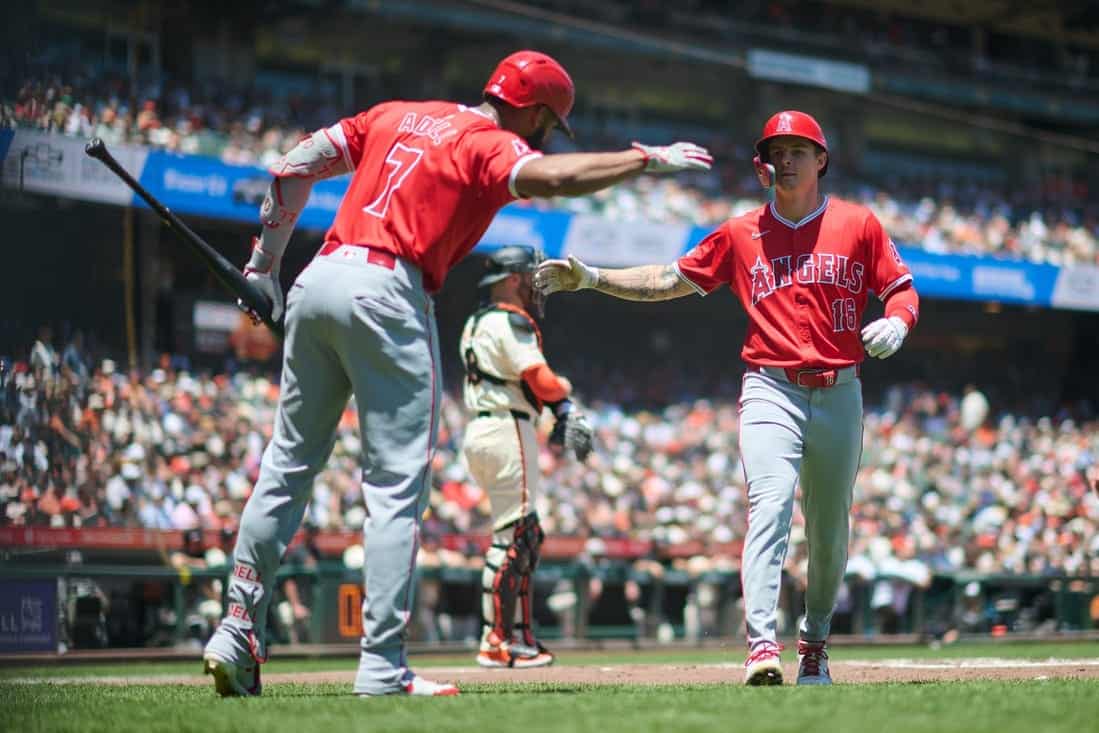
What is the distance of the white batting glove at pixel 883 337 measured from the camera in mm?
5237

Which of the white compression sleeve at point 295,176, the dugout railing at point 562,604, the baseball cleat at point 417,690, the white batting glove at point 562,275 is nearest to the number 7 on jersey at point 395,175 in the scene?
the white compression sleeve at point 295,176

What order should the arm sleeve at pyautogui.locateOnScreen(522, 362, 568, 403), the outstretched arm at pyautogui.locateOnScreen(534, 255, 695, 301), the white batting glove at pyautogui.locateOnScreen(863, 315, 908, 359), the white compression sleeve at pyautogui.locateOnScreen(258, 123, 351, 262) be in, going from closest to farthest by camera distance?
the white compression sleeve at pyautogui.locateOnScreen(258, 123, 351, 262), the white batting glove at pyautogui.locateOnScreen(863, 315, 908, 359), the outstretched arm at pyautogui.locateOnScreen(534, 255, 695, 301), the arm sleeve at pyautogui.locateOnScreen(522, 362, 568, 403)

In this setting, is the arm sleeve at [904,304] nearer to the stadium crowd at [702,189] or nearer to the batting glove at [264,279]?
the batting glove at [264,279]

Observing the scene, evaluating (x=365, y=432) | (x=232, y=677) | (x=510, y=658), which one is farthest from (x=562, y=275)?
(x=510, y=658)

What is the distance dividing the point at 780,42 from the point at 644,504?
13.4 metres

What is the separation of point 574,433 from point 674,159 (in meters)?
3.20

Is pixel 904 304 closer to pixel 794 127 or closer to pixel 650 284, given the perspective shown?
pixel 794 127

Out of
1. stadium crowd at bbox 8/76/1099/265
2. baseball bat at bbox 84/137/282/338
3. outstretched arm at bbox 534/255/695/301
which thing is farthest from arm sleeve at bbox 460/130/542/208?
stadium crowd at bbox 8/76/1099/265

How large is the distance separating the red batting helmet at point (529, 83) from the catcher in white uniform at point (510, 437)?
9.42 ft

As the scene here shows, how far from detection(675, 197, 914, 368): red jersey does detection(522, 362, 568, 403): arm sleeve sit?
1.88 meters

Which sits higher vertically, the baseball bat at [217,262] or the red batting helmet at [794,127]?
the red batting helmet at [794,127]

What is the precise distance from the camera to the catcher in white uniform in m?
7.61

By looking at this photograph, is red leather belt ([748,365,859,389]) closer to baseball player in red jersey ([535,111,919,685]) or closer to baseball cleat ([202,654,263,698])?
baseball player in red jersey ([535,111,919,685])

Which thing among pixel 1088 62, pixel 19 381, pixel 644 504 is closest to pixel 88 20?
pixel 644 504
